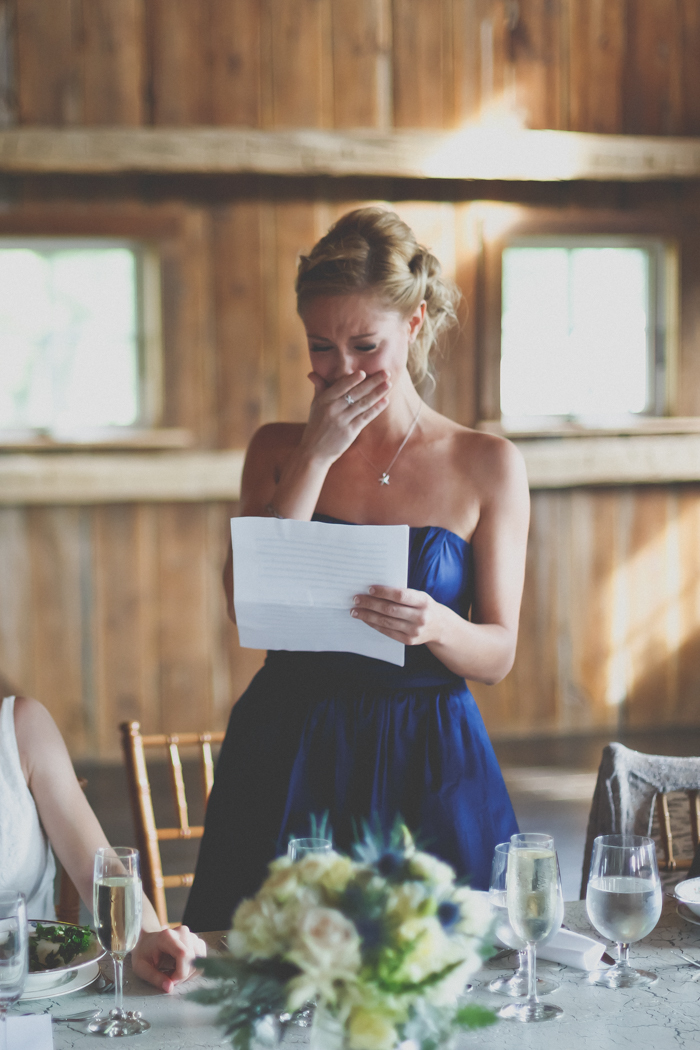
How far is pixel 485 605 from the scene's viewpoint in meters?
1.70

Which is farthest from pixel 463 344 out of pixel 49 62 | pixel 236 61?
pixel 49 62

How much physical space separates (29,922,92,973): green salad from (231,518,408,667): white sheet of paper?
1.75 ft

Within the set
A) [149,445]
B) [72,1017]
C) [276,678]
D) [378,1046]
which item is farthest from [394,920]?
[149,445]

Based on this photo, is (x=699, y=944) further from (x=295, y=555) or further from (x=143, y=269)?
(x=143, y=269)

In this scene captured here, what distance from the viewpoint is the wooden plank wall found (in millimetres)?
4258

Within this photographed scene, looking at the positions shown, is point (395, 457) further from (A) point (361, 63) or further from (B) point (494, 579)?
(A) point (361, 63)

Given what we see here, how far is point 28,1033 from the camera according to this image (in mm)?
1020

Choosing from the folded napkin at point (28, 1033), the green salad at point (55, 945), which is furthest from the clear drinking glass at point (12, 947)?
the green salad at point (55, 945)

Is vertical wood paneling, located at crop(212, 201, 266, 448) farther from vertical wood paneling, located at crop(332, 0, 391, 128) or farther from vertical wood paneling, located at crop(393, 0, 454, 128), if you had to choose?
vertical wood paneling, located at crop(393, 0, 454, 128)

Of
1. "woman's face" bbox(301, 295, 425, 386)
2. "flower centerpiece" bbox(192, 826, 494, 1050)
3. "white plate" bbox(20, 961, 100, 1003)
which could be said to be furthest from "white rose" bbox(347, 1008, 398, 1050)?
"woman's face" bbox(301, 295, 425, 386)

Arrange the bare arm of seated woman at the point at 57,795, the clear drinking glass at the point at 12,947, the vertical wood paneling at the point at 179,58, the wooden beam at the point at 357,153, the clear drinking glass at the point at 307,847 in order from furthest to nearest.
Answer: the vertical wood paneling at the point at 179,58 < the wooden beam at the point at 357,153 < the bare arm of seated woman at the point at 57,795 < the clear drinking glass at the point at 307,847 < the clear drinking glass at the point at 12,947

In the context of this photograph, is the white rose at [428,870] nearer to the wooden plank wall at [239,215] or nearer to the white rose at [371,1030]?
the white rose at [371,1030]

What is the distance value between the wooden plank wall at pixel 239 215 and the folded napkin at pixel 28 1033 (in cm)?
337

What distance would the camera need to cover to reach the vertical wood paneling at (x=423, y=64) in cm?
441
